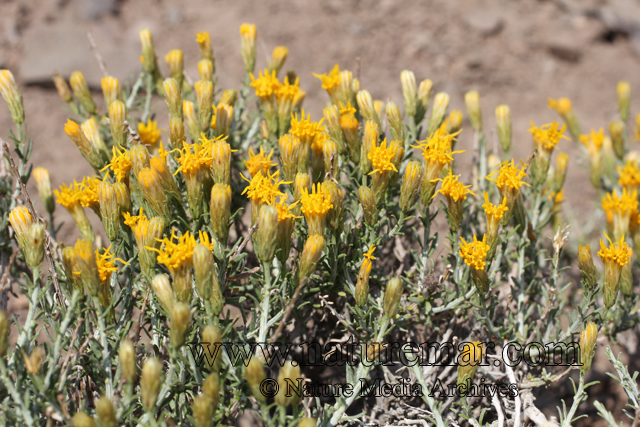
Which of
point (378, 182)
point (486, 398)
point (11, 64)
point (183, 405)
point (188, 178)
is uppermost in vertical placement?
point (11, 64)

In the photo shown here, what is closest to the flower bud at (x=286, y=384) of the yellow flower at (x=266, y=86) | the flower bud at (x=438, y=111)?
the yellow flower at (x=266, y=86)

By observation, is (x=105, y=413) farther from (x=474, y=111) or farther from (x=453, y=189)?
(x=474, y=111)

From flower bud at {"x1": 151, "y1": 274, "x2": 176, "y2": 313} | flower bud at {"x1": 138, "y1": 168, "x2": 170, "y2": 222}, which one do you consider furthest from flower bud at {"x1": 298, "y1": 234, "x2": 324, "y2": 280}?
flower bud at {"x1": 138, "y1": 168, "x2": 170, "y2": 222}

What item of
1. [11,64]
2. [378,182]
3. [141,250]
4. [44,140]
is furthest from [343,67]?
[141,250]

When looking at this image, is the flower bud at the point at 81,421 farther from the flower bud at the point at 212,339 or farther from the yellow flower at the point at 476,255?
the yellow flower at the point at 476,255

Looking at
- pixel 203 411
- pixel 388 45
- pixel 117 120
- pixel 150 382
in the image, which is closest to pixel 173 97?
pixel 117 120

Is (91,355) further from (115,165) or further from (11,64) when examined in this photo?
(11,64)

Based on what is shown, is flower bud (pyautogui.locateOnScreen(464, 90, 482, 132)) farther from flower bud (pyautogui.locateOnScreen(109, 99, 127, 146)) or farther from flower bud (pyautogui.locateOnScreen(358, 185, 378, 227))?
flower bud (pyautogui.locateOnScreen(109, 99, 127, 146))
